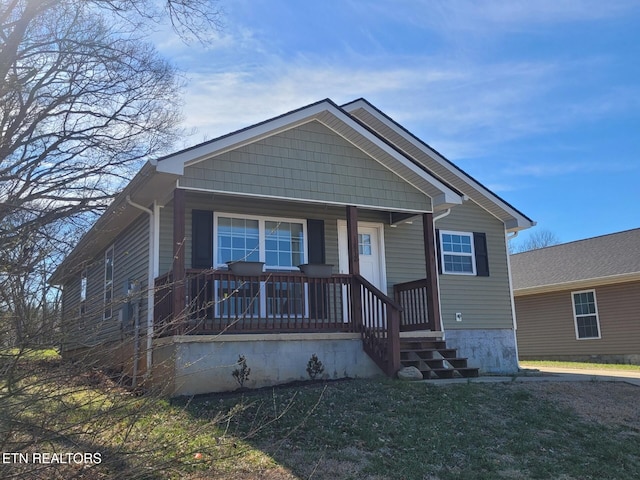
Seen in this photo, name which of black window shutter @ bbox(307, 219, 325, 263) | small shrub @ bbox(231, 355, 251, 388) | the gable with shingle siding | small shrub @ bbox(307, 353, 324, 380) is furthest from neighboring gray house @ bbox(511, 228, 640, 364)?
small shrub @ bbox(231, 355, 251, 388)

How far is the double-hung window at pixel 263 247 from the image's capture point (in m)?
10.8

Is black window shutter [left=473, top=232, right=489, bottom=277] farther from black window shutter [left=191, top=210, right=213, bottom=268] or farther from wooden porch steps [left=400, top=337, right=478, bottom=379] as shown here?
black window shutter [left=191, top=210, right=213, bottom=268]

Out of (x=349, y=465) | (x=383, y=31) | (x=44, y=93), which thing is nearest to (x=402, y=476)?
(x=349, y=465)

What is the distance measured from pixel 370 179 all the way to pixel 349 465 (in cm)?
621

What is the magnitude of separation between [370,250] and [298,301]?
2347 mm

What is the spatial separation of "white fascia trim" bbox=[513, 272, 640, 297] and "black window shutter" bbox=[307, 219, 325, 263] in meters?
10.5

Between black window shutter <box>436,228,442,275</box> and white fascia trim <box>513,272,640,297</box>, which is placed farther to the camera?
white fascia trim <box>513,272,640,297</box>

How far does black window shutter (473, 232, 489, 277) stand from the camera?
560 inches

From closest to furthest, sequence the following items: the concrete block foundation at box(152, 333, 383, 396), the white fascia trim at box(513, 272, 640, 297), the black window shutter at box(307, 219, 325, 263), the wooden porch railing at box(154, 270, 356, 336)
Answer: the concrete block foundation at box(152, 333, 383, 396), the wooden porch railing at box(154, 270, 356, 336), the black window shutter at box(307, 219, 325, 263), the white fascia trim at box(513, 272, 640, 297)

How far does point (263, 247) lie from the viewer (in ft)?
37.2

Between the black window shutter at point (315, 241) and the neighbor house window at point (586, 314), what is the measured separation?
37.3 feet

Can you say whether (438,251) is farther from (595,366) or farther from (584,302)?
(584,302)

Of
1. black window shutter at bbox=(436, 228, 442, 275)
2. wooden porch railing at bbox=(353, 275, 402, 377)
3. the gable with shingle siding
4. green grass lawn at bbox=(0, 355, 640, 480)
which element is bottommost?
green grass lawn at bbox=(0, 355, 640, 480)

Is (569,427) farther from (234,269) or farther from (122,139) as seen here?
(122,139)
